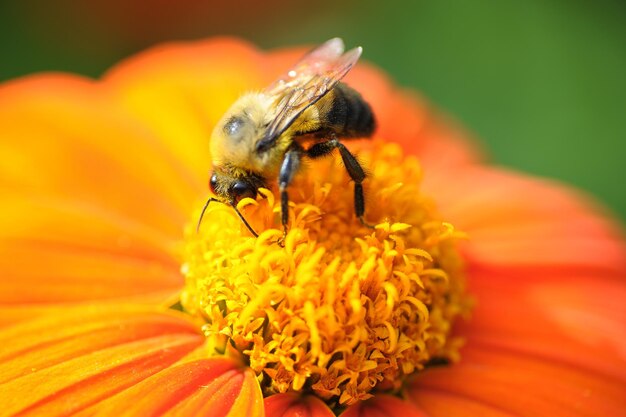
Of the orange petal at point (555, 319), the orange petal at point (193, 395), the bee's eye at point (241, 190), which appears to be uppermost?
the bee's eye at point (241, 190)

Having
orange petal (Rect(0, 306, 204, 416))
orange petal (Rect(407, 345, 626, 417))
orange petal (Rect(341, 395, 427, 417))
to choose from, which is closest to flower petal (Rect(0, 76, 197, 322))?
orange petal (Rect(0, 306, 204, 416))

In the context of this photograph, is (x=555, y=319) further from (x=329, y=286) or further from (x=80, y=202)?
(x=80, y=202)

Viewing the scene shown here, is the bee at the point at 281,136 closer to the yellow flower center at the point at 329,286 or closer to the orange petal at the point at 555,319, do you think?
the yellow flower center at the point at 329,286

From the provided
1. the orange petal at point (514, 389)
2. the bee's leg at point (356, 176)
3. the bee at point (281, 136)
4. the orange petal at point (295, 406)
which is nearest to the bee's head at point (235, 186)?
the bee at point (281, 136)

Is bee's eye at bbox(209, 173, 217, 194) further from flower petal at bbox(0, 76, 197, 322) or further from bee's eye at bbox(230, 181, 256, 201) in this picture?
flower petal at bbox(0, 76, 197, 322)

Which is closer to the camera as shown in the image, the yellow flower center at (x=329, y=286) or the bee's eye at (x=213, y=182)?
the yellow flower center at (x=329, y=286)

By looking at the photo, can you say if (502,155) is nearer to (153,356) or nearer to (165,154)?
(165,154)

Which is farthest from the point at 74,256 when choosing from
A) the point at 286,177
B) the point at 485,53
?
the point at 485,53
